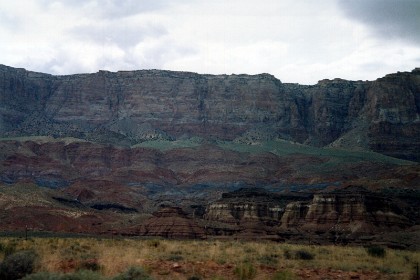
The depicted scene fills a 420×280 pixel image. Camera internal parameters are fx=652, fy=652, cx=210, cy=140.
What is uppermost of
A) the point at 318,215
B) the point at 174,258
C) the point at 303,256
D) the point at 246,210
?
the point at 174,258

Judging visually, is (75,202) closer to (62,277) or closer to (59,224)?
(59,224)

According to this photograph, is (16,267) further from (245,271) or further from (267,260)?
(267,260)

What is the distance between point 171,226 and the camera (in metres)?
87.3

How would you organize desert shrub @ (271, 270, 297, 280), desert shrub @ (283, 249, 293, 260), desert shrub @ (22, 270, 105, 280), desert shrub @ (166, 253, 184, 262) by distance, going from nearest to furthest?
desert shrub @ (22, 270, 105, 280)
desert shrub @ (271, 270, 297, 280)
desert shrub @ (166, 253, 184, 262)
desert shrub @ (283, 249, 293, 260)

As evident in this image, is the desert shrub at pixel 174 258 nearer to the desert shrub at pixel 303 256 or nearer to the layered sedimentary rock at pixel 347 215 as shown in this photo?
the desert shrub at pixel 303 256

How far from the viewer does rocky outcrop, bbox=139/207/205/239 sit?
84.2 m

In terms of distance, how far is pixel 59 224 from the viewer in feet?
317

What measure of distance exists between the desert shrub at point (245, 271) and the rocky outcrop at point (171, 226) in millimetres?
56111

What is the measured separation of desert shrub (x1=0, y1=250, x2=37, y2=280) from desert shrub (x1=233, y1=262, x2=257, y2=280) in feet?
25.5

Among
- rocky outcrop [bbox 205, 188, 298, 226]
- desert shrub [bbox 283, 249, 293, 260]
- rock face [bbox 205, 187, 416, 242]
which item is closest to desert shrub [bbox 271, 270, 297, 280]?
desert shrub [bbox 283, 249, 293, 260]

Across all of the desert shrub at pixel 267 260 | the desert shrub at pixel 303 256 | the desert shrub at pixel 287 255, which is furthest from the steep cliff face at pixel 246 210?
the desert shrub at pixel 267 260

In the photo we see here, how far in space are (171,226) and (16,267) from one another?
65.7 metres

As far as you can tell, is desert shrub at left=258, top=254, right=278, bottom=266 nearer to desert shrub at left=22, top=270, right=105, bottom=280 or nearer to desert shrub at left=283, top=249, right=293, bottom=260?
desert shrub at left=283, top=249, right=293, bottom=260

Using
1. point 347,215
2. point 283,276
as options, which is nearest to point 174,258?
point 283,276
